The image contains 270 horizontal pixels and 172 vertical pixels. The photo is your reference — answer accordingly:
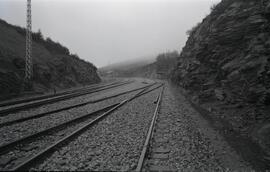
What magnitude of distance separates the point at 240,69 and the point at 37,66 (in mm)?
20472

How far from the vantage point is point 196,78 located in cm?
1664

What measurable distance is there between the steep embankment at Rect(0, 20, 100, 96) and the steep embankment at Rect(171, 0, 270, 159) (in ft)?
49.4

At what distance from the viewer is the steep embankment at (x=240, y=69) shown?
7.92m

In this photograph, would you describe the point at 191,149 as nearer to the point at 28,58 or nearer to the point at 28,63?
the point at 28,63

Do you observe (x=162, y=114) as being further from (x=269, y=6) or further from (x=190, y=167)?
(x=269, y=6)

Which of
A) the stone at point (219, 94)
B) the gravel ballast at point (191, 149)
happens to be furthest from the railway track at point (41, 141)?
the stone at point (219, 94)

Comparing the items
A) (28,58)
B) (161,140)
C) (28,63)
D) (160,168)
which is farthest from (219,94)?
(28,58)

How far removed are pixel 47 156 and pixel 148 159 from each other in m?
2.59

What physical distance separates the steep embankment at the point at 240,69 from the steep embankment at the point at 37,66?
1507cm

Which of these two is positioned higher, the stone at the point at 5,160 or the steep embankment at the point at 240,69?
the steep embankment at the point at 240,69

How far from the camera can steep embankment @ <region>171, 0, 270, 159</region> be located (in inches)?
312

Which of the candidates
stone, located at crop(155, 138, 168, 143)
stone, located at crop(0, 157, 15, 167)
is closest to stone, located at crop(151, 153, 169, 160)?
stone, located at crop(155, 138, 168, 143)

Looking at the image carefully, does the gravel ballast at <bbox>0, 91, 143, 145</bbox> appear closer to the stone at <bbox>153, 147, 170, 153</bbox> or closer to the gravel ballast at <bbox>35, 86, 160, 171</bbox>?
the gravel ballast at <bbox>35, 86, 160, 171</bbox>

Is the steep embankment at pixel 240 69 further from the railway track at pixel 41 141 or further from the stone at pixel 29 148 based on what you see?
the stone at pixel 29 148
